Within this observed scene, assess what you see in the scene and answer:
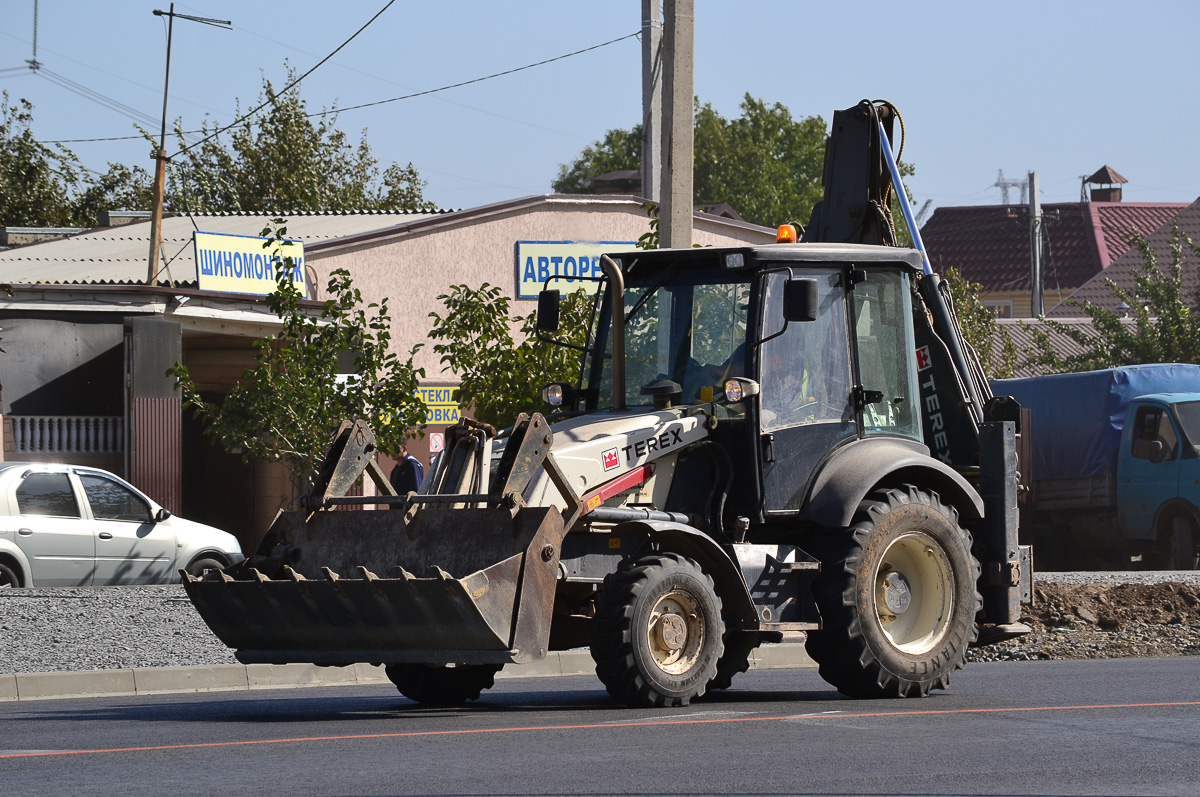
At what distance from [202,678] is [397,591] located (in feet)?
13.5

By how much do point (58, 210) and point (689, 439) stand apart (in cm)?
4316

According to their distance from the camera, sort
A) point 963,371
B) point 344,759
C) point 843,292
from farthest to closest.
Result: 1. point 963,371
2. point 843,292
3. point 344,759

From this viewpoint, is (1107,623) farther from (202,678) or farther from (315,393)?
(202,678)

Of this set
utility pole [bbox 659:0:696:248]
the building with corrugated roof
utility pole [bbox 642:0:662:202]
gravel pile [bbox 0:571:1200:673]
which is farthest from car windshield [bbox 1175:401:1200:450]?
utility pole [bbox 659:0:696:248]

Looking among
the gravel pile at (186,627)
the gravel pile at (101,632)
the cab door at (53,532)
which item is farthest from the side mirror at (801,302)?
the cab door at (53,532)

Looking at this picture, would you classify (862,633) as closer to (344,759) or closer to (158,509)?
(344,759)

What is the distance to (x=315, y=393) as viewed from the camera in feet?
61.3

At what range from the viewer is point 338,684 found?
12555mm

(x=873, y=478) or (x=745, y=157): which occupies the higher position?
(x=745, y=157)

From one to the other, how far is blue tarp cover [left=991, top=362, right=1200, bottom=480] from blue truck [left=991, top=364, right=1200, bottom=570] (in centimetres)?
1

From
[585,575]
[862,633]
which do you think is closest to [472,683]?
[585,575]

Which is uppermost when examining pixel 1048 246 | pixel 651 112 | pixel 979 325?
pixel 1048 246

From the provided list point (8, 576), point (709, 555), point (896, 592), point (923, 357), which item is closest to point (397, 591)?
point (709, 555)

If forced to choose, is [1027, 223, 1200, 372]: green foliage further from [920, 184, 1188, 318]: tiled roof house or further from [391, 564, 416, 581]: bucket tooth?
[391, 564, 416, 581]: bucket tooth
